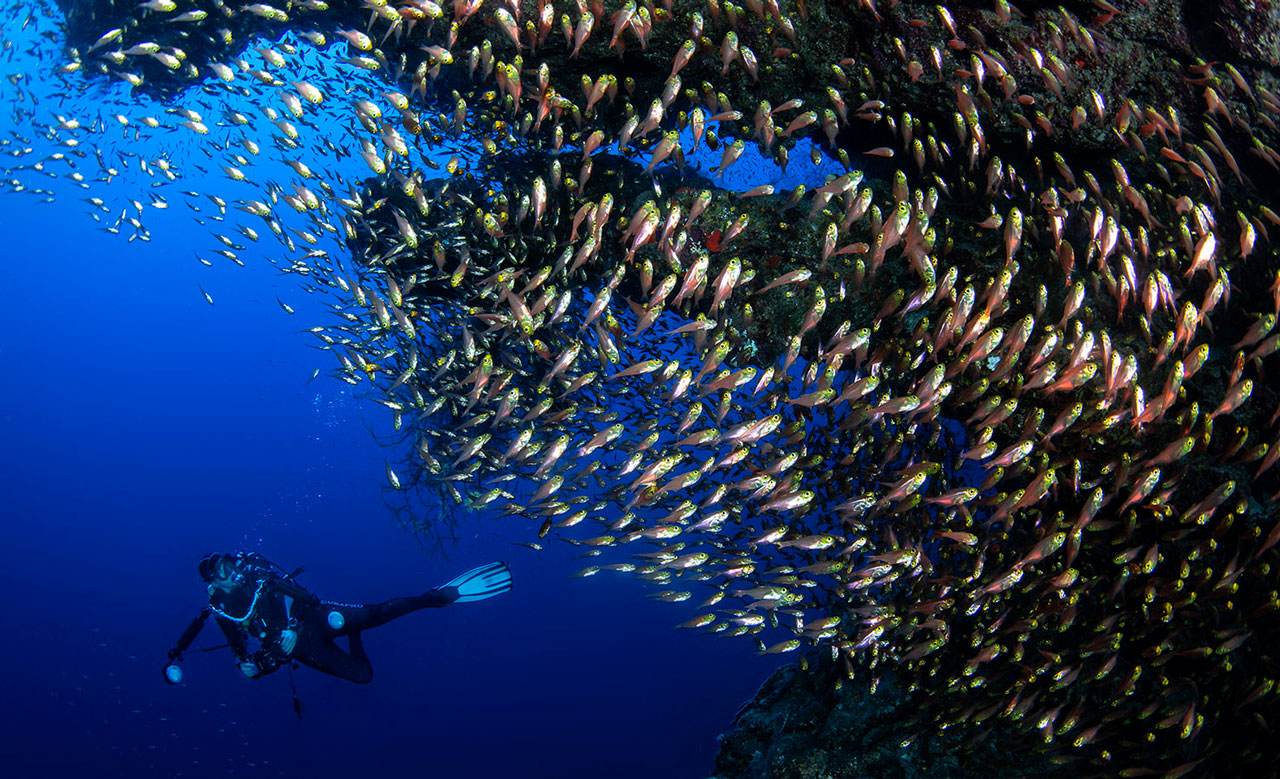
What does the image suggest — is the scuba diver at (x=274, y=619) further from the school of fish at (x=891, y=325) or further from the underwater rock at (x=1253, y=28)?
the underwater rock at (x=1253, y=28)

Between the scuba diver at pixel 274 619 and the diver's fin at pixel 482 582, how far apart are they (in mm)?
83

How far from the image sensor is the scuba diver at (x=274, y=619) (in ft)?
23.0

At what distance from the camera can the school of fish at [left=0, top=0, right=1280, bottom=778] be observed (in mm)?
4590

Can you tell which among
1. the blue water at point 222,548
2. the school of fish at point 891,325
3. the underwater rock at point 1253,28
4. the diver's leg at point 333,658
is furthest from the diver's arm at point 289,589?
the blue water at point 222,548

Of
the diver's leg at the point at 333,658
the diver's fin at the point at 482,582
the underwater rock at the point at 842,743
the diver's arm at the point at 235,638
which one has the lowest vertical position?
the diver's leg at the point at 333,658

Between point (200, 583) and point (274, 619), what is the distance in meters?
50.0

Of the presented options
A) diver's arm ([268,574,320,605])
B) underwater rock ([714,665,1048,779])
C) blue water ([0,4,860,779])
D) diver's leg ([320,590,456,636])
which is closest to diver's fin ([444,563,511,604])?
diver's leg ([320,590,456,636])

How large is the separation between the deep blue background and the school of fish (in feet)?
67.0

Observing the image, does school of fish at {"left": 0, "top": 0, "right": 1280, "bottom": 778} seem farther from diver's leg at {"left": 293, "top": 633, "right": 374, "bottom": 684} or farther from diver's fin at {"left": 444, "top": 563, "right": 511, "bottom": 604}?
diver's leg at {"left": 293, "top": 633, "right": 374, "bottom": 684}

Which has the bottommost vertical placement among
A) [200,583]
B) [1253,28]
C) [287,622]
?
[200,583]

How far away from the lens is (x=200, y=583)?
44.8 metres

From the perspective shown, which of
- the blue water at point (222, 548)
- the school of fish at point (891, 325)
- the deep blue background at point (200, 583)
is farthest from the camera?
the deep blue background at point (200, 583)

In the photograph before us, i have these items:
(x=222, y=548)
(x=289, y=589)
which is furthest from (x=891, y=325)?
(x=222, y=548)

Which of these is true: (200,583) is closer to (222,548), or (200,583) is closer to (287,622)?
(222,548)
